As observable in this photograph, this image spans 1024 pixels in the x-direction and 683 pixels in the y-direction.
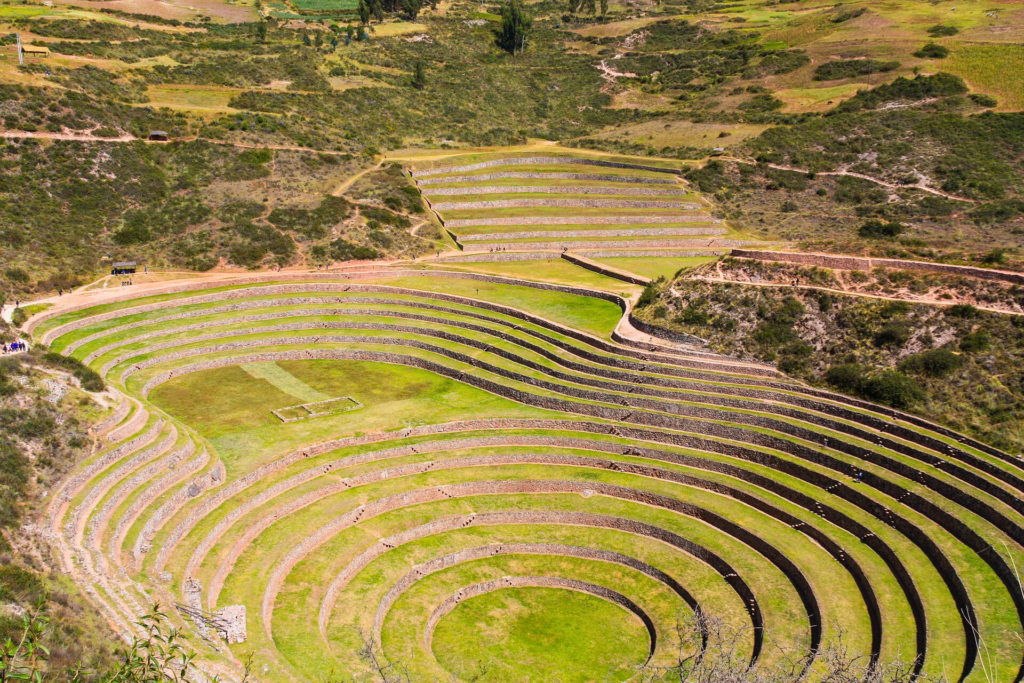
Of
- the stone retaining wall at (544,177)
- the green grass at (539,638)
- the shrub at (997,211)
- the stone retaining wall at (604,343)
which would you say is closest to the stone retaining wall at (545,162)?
the stone retaining wall at (544,177)

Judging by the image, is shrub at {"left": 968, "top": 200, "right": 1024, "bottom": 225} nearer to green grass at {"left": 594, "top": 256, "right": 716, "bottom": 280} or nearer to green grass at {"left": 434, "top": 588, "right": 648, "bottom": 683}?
green grass at {"left": 594, "top": 256, "right": 716, "bottom": 280}

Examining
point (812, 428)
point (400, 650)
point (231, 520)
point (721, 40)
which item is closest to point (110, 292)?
point (231, 520)

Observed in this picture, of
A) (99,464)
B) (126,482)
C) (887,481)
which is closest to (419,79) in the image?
(99,464)

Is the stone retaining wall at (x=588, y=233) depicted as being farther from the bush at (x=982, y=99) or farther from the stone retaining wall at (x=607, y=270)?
the bush at (x=982, y=99)

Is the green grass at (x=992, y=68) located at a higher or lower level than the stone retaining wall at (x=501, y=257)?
higher

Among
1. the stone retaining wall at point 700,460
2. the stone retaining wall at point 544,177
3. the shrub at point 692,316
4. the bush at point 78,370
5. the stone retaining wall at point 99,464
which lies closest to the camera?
the stone retaining wall at point 99,464

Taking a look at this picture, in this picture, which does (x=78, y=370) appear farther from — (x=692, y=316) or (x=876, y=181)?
(x=876, y=181)
